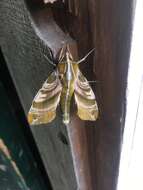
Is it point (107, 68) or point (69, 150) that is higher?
point (107, 68)

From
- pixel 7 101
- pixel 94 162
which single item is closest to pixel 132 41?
pixel 94 162

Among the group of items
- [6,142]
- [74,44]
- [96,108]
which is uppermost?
[74,44]

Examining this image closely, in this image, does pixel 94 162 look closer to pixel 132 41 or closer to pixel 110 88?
pixel 110 88

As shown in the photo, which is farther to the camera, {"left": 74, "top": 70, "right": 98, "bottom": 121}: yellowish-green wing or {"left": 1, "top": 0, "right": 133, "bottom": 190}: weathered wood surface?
A: {"left": 74, "top": 70, "right": 98, "bottom": 121}: yellowish-green wing

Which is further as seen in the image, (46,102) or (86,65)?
(46,102)

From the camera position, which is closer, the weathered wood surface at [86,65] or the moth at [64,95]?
the weathered wood surface at [86,65]
